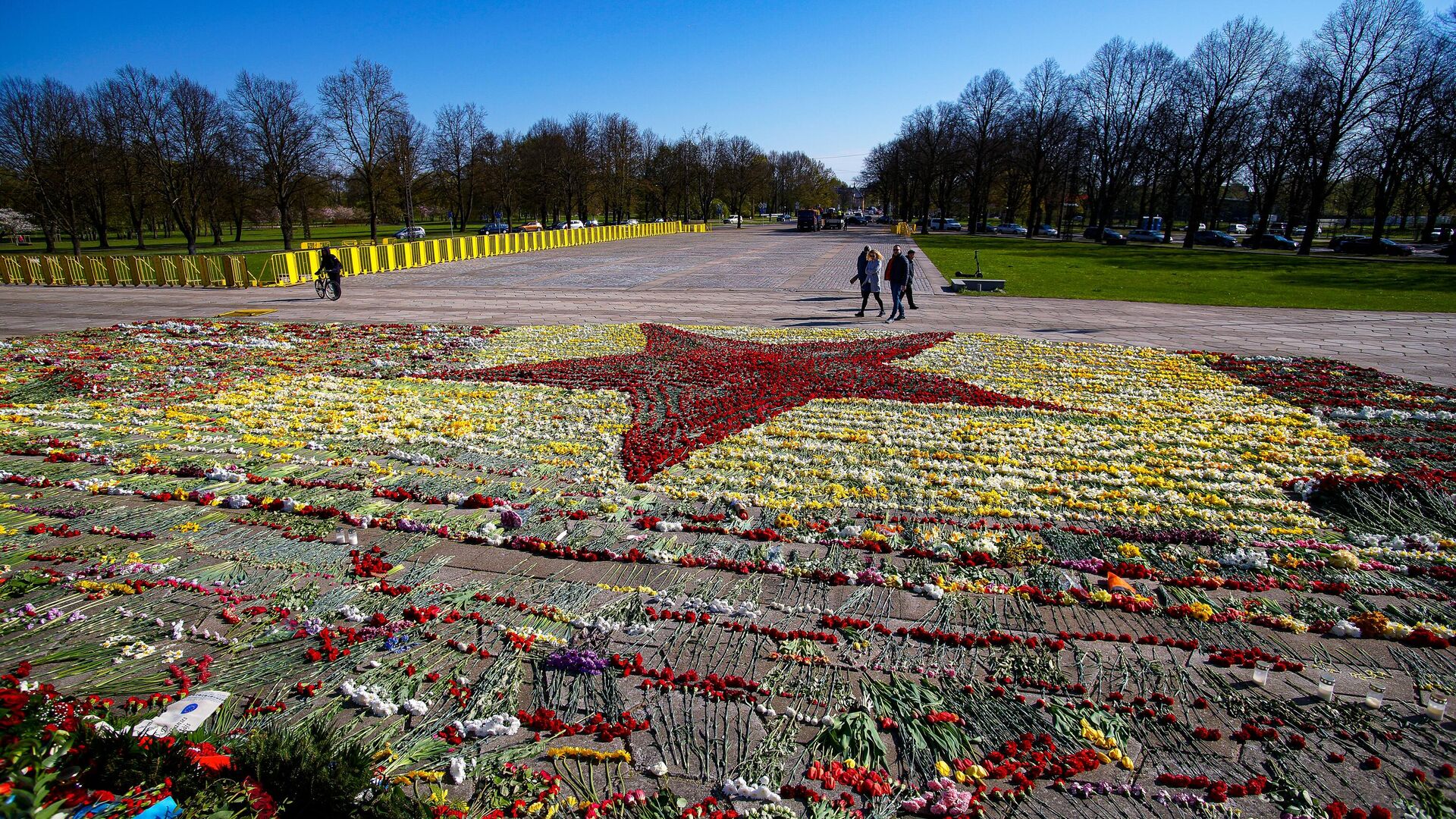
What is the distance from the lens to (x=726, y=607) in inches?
200

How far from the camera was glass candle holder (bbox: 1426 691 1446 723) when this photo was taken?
3.95 m

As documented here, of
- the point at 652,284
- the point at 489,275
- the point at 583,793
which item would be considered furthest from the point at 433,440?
the point at 489,275

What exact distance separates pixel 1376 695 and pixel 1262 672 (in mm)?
567

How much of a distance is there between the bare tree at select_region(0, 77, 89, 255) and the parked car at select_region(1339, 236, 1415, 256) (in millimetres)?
84738

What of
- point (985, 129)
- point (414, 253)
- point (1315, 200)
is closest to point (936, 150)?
point (985, 129)

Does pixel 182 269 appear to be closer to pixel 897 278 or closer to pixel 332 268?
pixel 332 268

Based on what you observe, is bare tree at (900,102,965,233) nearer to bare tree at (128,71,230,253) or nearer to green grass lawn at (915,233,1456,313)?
green grass lawn at (915,233,1456,313)

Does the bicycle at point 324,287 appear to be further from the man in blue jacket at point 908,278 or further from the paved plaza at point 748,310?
the man in blue jacket at point 908,278

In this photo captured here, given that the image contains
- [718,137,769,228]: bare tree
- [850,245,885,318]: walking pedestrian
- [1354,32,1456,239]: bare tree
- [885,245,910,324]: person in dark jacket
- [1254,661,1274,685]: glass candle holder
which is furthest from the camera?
[718,137,769,228]: bare tree

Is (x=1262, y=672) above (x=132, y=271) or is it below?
below

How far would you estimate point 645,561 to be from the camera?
590cm

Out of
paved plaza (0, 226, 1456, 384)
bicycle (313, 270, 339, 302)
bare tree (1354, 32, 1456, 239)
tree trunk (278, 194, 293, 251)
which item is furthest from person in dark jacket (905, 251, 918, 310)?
tree trunk (278, 194, 293, 251)

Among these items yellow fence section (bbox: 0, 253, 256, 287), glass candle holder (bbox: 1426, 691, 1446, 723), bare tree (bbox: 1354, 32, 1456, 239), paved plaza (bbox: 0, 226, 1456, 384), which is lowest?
glass candle holder (bbox: 1426, 691, 1446, 723)

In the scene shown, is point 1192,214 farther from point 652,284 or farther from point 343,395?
point 343,395
